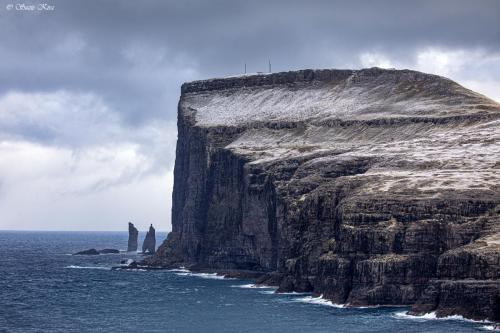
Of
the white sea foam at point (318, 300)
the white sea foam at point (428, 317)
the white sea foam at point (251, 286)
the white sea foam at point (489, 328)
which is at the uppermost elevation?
the white sea foam at point (251, 286)

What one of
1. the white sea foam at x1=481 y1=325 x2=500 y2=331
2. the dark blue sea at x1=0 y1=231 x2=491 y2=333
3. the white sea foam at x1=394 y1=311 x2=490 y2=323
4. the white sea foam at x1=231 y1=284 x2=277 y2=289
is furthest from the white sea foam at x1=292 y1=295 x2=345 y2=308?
the white sea foam at x1=481 y1=325 x2=500 y2=331

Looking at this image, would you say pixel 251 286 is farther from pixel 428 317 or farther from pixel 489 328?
pixel 489 328

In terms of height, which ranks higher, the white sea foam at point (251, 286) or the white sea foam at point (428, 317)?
the white sea foam at point (251, 286)

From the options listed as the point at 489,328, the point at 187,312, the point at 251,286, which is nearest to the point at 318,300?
the point at 187,312

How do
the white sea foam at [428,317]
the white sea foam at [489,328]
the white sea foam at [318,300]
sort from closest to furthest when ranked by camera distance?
the white sea foam at [489,328] → the white sea foam at [428,317] → the white sea foam at [318,300]

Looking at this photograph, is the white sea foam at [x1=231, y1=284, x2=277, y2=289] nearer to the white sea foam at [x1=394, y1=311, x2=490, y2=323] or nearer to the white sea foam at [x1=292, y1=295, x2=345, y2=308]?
the white sea foam at [x1=292, y1=295, x2=345, y2=308]

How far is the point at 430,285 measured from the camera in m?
134

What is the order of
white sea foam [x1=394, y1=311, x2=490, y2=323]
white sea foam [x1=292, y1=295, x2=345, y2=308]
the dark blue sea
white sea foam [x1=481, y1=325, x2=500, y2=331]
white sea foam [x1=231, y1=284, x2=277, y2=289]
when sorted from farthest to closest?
white sea foam [x1=231, y1=284, x2=277, y2=289] → white sea foam [x1=292, y1=295, x2=345, y2=308] → white sea foam [x1=394, y1=311, x2=490, y2=323] → the dark blue sea → white sea foam [x1=481, y1=325, x2=500, y2=331]

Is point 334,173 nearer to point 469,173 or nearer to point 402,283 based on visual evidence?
point 469,173

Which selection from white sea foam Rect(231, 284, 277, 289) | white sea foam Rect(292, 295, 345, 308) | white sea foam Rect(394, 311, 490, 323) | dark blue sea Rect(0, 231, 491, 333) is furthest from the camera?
white sea foam Rect(231, 284, 277, 289)

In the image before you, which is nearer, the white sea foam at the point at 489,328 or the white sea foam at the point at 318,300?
the white sea foam at the point at 489,328

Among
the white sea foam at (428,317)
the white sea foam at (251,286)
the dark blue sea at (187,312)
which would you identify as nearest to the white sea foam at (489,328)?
the dark blue sea at (187,312)

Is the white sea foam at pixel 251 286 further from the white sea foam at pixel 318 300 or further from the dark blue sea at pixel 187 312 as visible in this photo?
the white sea foam at pixel 318 300

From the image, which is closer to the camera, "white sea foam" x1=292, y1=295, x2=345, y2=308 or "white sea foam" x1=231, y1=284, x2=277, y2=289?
"white sea foam" x1=292, y1=295, x2=345, y2=308
